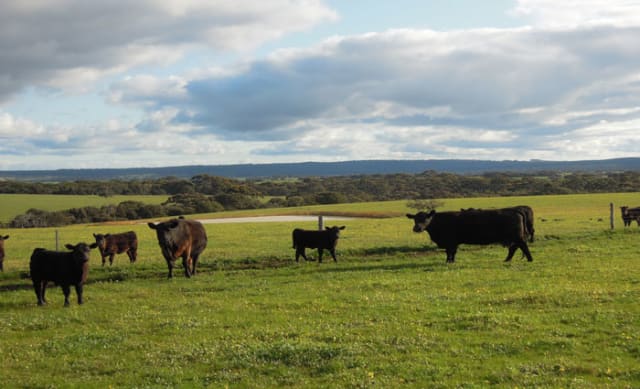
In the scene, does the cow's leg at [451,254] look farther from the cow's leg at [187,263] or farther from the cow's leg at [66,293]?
the cow's leg at [66,293]

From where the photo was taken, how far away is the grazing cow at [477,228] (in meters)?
21.2

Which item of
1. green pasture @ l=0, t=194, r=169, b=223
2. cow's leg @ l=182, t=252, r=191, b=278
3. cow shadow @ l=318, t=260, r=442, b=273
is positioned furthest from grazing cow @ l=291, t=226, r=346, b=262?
green pasture @ l=0, t=194, r=169, b=223

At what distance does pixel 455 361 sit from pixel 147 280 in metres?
13.4

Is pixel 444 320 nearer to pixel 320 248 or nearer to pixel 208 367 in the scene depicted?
pixel 208 367

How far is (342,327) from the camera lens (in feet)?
36.9

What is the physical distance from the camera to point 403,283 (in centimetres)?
1641

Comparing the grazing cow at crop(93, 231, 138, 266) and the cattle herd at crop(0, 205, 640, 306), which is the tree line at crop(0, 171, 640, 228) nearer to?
the grazing cow at crop(93, 231, 138, 266)

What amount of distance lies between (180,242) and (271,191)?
119 meters

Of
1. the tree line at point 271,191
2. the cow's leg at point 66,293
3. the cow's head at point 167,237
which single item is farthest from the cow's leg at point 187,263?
the tree line at point 271,191

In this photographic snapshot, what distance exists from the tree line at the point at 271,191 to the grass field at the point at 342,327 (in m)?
64.1

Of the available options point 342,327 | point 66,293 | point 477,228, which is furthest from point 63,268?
point 477,228

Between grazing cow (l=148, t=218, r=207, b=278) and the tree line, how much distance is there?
193ft

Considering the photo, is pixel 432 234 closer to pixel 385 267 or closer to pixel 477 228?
pixel 477 228

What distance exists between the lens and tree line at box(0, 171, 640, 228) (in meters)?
A: 87.0
